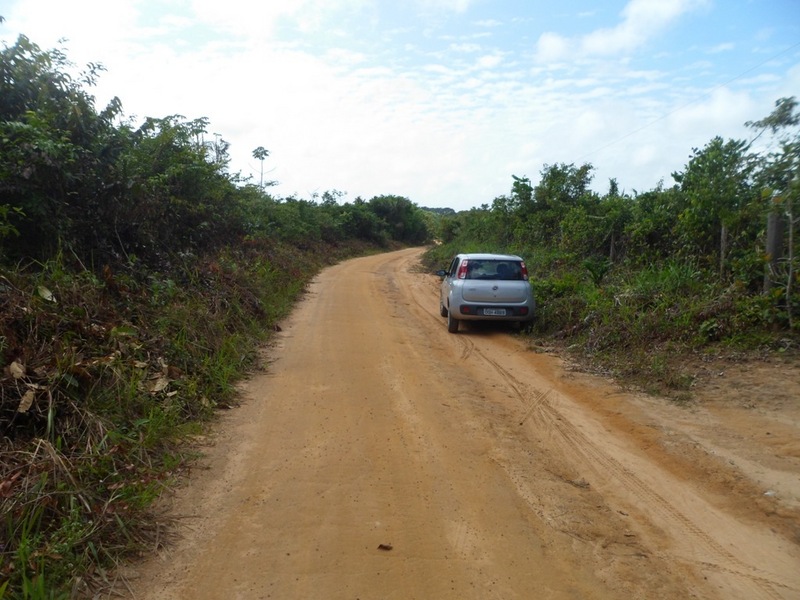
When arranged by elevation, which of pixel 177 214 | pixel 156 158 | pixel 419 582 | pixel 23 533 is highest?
pixel 156 158

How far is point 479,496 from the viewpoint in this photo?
15.0 ft

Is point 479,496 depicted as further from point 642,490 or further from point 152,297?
point 152,297

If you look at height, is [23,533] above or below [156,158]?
below

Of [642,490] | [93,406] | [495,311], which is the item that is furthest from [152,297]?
[642,490]

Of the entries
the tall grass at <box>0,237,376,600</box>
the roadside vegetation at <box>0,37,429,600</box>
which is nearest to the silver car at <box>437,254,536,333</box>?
the roadside vegetation at <box>0,37,429,600</box>

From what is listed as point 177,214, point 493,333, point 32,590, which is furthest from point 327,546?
point 177,214

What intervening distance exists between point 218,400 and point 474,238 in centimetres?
2483

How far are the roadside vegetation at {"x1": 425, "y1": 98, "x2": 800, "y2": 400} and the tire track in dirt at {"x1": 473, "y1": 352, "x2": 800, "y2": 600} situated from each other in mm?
1592

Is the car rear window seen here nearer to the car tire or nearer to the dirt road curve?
the car tire

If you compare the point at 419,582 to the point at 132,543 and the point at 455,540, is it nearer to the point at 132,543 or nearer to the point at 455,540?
the point at 455,540

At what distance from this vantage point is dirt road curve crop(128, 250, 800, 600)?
3529 millimetres

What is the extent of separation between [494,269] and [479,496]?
7.40 metres

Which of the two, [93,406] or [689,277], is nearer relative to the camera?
[93,406]

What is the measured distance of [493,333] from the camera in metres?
11.4
